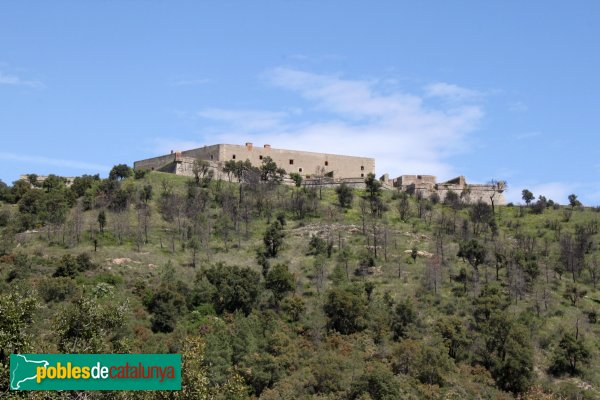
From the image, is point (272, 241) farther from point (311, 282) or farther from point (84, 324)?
point (84, 324)

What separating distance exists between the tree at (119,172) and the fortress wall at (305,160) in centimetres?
1046

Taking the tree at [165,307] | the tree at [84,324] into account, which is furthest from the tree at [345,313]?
the tree at [84,324]

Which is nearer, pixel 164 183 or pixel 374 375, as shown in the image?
pixel 374 375

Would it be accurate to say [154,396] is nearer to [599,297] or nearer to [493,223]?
[599,297]

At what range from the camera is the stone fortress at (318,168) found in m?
88.4

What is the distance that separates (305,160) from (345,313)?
39118 millimetres

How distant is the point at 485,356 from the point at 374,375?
34.4 ft

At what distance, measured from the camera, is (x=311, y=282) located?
63.0 metres

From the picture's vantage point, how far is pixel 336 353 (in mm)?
50719

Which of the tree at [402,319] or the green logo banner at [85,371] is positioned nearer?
the green logo banner at [85,371]

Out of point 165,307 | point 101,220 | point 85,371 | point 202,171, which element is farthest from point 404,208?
point 85,371

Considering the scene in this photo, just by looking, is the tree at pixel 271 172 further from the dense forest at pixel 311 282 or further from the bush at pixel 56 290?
the bush at pixel 56 290

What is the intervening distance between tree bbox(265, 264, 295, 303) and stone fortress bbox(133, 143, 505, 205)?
2809cm

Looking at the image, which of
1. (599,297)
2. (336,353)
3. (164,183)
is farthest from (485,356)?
(164,183)
